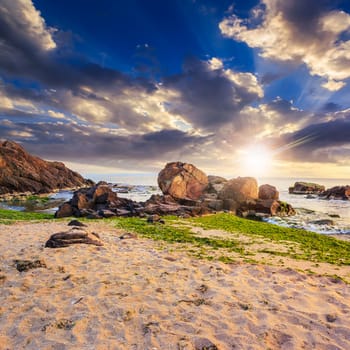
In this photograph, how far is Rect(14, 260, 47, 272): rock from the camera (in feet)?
26.6

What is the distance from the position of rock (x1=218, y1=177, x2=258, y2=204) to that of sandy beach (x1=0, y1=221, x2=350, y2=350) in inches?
1143

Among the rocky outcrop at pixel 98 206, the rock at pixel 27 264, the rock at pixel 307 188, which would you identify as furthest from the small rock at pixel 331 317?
the rock at pixel 307 188

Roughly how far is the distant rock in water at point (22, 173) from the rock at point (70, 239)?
68.4 m

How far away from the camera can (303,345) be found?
450 centimetres

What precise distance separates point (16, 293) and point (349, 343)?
7661mm

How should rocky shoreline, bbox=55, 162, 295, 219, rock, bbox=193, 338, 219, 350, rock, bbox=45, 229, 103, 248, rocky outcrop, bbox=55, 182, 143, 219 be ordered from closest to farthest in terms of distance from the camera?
rock, bbox=193, 338, 219, 350 < rock, bbox=45, 229, 103, 248 < rocky outcrop, bbox=55, 182, 143, 219 < rocky shoreline, bbox=55, 162, 295, 219

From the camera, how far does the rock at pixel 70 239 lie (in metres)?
11.1

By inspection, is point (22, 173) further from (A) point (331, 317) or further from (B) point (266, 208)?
(A) point (331, 317)

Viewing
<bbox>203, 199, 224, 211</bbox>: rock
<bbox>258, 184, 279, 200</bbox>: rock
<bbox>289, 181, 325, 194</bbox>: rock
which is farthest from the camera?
<bbox>289, 181, 325, 194</bbox>: rock

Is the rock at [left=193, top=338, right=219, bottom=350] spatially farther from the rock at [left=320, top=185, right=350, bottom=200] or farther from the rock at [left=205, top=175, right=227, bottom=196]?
the rock at [left=320, top=185, right=350, bottom=200]

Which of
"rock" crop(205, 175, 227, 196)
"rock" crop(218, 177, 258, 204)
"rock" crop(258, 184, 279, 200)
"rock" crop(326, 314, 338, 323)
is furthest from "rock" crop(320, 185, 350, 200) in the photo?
"rock" crop(326, 314, 338, 323)

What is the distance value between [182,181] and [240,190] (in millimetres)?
11064

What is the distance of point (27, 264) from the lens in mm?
8375

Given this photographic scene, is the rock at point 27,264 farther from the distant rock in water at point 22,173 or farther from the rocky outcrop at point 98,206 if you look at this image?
the distant rock in water at point 22,173
